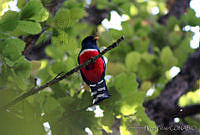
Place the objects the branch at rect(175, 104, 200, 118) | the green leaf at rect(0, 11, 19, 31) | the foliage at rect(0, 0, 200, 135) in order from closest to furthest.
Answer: the foliage at rect(0, 0, 200, 135) < the branch at rect(175, 104, 200, 118) < the green leaf at rect(0, 11, 19, 31)

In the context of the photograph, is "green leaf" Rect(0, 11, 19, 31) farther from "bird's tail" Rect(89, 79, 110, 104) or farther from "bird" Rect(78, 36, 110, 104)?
"bird's tail" Rect(89, 79, 110, 104)

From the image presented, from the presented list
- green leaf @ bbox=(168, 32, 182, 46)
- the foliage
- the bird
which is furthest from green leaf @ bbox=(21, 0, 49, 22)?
green leaf @ bbox=(168, 32, 182, 46)

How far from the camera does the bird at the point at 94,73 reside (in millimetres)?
958

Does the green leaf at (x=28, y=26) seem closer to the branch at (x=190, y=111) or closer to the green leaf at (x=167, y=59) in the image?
the branch at (x=190, y=111)

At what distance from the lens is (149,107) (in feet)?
9.59

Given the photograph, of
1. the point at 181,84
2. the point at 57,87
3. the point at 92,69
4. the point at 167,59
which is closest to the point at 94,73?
the point at 92,69

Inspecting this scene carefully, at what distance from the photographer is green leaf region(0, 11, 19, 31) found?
1.26 meters

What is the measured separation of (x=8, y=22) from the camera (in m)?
1.27

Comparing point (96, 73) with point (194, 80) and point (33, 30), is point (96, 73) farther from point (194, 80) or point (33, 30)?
point (194, 80)

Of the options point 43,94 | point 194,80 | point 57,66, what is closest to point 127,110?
point 57,66

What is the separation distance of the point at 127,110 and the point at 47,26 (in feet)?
2.69

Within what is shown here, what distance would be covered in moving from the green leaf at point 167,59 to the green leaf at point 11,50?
2155 mm

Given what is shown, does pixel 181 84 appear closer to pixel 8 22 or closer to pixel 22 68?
pixel 22 68

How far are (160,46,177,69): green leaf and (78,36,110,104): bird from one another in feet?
6.88
